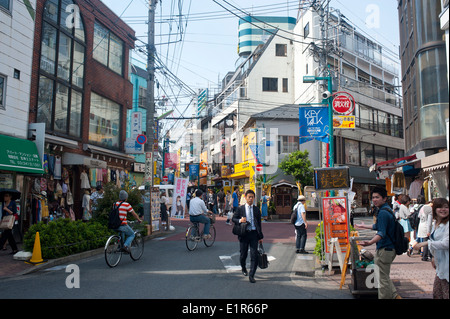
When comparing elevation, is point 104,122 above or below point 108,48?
below

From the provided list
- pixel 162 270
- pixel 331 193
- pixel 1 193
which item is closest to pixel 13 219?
pixel 1 193

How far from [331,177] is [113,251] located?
5.69 meters

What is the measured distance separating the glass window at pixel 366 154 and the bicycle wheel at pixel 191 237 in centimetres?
2786

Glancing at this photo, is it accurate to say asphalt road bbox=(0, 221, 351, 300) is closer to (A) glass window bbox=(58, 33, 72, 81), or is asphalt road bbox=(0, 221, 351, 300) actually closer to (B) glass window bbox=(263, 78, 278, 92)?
(A) glass window bbox=(58, 33, 72, 81)

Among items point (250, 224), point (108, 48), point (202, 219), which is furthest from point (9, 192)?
point (108, 48)

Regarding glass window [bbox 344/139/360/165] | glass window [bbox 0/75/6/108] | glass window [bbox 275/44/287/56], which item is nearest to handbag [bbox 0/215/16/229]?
glass window [bbox 0/75/6/108]

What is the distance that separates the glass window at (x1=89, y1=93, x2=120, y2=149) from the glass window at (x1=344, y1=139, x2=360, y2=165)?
21.5 m

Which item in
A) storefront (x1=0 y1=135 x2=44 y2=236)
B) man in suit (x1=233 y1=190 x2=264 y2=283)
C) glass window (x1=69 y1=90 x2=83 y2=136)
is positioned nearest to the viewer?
man in suit (x1=233 y1=190 x2=264 y2=283)

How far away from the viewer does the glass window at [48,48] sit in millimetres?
14872

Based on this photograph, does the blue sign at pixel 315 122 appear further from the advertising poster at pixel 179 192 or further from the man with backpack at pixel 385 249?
the advertising poster at pixel 179 192

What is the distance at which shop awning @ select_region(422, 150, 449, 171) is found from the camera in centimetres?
1081

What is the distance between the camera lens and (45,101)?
15102 mm

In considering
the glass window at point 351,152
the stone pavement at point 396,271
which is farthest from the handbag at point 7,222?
the glass window at point 351,152

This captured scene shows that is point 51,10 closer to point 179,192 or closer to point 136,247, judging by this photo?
point 136,247
